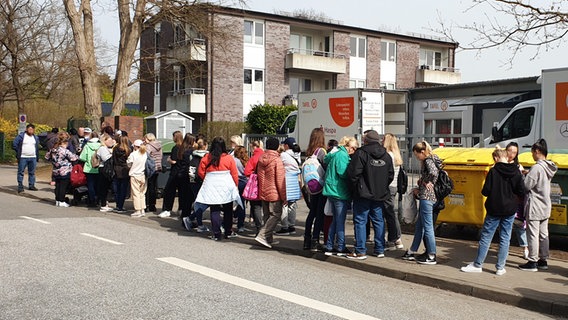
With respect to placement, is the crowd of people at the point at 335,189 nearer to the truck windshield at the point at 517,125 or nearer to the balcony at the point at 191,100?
the truck windshield at the point at 517,125

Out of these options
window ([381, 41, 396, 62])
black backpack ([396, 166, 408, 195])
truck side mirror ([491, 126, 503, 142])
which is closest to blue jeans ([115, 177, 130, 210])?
black backpack ([396, 166, 408, 195])

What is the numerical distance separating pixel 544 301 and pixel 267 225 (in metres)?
4.59

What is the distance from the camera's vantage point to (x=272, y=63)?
41.6 meters

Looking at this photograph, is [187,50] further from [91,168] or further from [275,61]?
[91,168]

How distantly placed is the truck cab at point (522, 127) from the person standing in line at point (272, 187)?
763cm

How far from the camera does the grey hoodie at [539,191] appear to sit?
27.2 feet

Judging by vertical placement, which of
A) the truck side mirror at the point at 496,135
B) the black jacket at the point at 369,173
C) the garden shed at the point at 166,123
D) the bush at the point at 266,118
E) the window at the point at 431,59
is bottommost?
the black jacket at the point at 369,173

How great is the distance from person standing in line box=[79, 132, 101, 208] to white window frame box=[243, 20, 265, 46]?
2611cm

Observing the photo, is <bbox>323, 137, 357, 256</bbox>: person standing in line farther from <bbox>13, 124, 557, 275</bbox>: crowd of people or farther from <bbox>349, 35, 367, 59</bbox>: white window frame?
<bbox>349, 35, 367, 59</bbox>: white window frame

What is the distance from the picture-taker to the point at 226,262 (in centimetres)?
885

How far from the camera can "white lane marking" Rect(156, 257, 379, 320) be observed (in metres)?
6.29

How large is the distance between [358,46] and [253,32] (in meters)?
8.87

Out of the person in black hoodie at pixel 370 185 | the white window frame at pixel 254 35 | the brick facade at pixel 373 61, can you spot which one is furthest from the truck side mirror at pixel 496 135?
the brick facade at pixel 373 61

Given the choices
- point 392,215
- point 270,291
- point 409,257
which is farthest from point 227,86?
point 270,291
